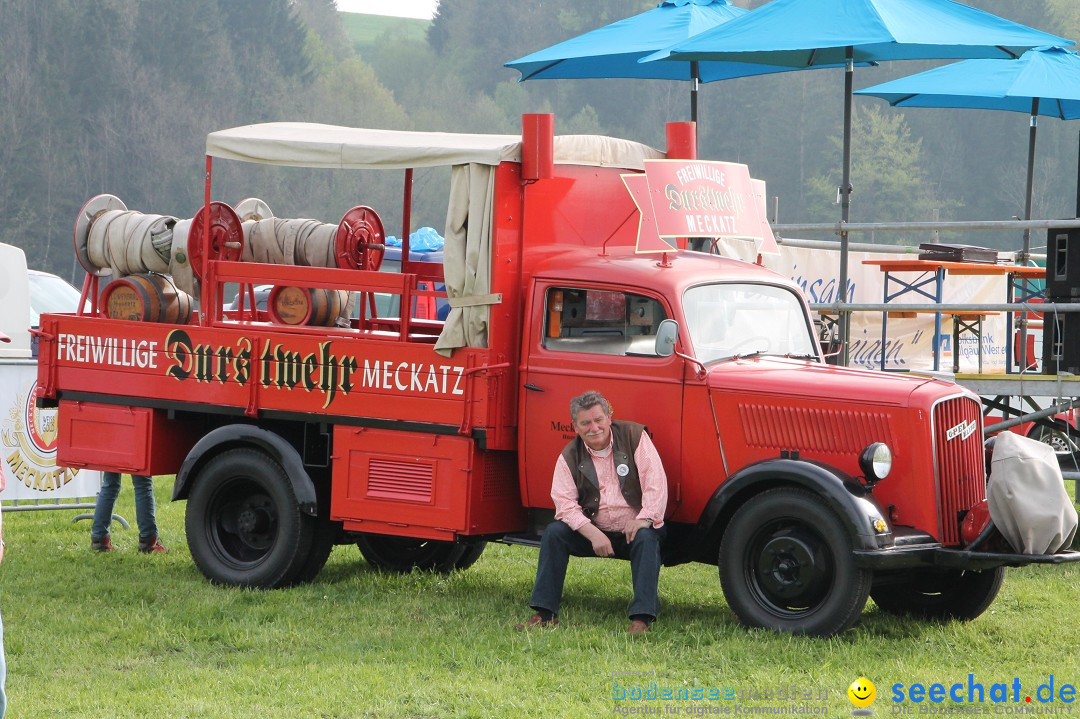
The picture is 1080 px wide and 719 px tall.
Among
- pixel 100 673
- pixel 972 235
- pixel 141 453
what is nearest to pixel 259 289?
pixel 141 453

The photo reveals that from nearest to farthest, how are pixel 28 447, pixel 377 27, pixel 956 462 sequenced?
pixel 956 462, pixel 28 447, pixel 377 27

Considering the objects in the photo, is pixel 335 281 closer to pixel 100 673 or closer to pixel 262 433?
pixel 262 433

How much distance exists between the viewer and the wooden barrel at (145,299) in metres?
9.30

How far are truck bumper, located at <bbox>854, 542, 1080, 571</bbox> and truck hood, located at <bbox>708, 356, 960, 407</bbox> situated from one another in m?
0.74

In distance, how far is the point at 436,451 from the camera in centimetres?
813

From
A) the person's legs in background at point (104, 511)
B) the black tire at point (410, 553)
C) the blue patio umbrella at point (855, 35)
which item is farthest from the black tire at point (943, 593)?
the person's legs in background at point (104, 511)

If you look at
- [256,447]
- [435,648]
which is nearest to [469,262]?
[256,447]

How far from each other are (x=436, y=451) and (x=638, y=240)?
5.42ft

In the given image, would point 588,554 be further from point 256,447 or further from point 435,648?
point 256,447

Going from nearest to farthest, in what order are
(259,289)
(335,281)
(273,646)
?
(273,646)
(335,281)
(259,289)

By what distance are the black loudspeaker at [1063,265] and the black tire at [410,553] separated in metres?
4.36

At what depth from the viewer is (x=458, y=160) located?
26.8 ft

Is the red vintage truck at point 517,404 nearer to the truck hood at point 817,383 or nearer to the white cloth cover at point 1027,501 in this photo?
the truck hood at point 817,383

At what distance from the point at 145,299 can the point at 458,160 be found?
2484mm
